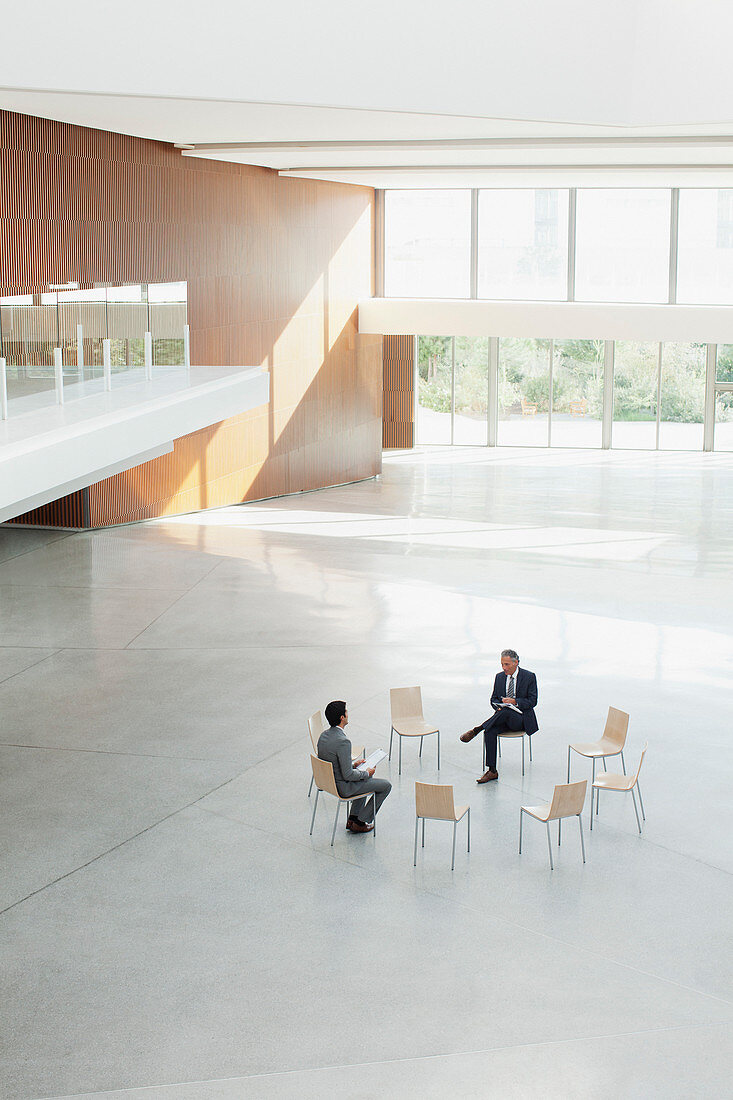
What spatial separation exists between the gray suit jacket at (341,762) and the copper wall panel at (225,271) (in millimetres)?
9348

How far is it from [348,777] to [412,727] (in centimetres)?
153

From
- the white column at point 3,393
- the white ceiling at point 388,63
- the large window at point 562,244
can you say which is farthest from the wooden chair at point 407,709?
the large window at point 562,244

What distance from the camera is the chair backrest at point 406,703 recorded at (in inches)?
384

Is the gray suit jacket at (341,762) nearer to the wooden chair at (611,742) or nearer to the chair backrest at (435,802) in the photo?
the chair backrest at (435,802)

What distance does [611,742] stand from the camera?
360 inches

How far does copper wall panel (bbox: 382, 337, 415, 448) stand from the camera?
1180 inches

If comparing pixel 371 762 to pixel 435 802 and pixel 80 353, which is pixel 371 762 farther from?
pixel 80 353

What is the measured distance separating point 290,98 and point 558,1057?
8.41 meters

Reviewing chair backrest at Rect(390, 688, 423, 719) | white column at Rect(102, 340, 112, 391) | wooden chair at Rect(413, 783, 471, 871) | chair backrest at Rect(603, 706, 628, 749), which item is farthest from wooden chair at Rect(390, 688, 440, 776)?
white column at Rect(102, 340, 112, 391)

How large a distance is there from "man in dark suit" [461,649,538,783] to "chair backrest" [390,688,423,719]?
0.53m

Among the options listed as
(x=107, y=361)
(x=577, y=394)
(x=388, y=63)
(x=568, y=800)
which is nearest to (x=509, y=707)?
(x=568, y=800)

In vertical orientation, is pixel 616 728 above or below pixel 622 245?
below

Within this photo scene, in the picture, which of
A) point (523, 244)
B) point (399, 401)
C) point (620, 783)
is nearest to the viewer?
point (620, 783)

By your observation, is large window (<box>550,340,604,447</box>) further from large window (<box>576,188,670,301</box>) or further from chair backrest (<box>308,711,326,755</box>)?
chair backrest (<box>308,711,326,755</box>)
